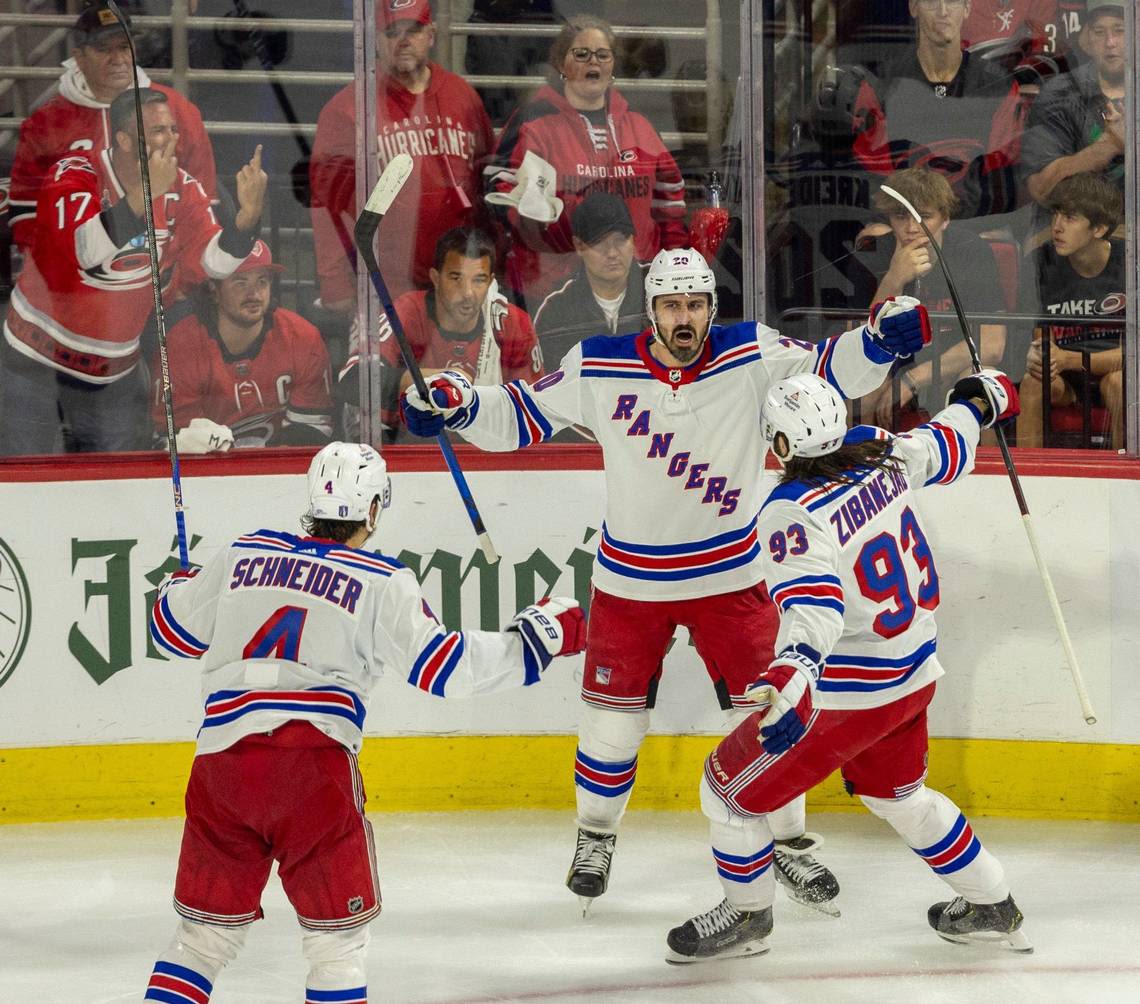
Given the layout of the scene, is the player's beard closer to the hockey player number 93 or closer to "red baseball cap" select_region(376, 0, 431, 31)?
the hockey player number 93

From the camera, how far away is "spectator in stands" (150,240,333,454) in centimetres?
444

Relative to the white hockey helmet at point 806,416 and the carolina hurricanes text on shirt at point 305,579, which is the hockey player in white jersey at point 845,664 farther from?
the carolina hurricanes text on shirt at point 305,579

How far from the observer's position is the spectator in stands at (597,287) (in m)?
4.54

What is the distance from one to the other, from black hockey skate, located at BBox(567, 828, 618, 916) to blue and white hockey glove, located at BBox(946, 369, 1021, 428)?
4.11ft

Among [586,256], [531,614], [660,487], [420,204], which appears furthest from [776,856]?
[420,204]

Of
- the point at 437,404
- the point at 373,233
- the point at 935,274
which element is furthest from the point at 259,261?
the point at 935,274

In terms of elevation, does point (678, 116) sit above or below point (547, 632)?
above

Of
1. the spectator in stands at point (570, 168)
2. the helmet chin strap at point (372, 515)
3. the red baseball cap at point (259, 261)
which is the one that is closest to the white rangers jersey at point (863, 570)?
the helmet chin strap at point (372, 515)

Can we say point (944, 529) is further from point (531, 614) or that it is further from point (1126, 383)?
point (531, 614)

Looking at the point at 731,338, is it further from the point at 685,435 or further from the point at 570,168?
the point at 570,168

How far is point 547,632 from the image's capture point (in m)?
2.61

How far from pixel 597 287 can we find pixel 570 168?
0.33 metres

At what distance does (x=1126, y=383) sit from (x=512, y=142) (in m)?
1.75

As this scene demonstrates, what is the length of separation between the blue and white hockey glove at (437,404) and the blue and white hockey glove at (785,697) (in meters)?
1.10
